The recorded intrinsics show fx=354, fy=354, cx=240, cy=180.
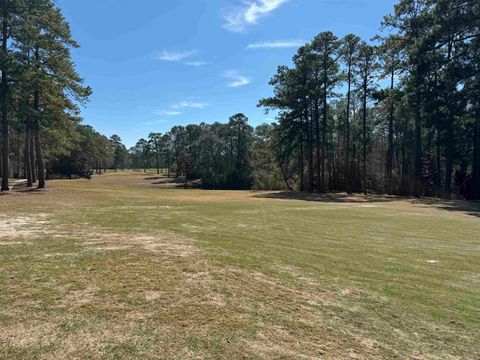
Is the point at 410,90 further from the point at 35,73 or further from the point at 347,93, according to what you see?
the point at 35,73

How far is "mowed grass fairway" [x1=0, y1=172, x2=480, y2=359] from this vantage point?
3.73 meters

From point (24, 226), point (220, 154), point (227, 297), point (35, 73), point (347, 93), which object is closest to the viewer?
point (227, 297)

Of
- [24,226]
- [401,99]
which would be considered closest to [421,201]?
[401,99]

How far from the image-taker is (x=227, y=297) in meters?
4.95

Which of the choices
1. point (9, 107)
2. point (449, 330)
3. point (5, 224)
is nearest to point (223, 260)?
point (449, 330)

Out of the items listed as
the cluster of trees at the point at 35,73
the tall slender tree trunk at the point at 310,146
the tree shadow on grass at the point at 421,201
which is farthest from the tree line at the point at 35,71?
the tall slender tree trunk at the point at 310,146

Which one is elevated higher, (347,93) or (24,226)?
(347,93)

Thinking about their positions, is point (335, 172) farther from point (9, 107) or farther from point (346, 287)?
point (346, 287)

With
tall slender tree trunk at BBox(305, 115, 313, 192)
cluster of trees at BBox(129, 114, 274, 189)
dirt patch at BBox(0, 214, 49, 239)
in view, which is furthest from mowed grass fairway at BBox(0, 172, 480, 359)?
cluster of trees at BBox(129, 114, 274, 189)

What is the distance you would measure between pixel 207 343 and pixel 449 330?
10.2ft

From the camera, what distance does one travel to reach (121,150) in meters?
129

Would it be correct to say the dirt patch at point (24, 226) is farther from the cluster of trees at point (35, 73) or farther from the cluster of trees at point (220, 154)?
the cluster of trees at point (220, 154)

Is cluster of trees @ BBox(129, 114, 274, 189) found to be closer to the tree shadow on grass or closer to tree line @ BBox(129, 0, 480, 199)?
tree line @ BBox(129, 0, 480, 199)

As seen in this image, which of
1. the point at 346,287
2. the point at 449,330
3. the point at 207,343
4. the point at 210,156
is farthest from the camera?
the point at 210,156
